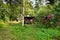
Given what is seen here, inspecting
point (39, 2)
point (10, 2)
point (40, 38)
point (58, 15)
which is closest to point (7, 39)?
point (40, 38)

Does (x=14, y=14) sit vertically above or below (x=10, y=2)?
below

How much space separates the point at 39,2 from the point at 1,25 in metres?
15.0

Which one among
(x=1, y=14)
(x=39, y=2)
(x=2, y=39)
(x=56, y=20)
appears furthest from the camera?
(x=39, y=2)

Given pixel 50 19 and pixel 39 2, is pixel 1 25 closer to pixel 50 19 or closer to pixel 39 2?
pixel 50 19

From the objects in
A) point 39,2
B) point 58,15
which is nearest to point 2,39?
point 58,15

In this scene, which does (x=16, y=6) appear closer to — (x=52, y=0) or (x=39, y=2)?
(x=39, y=2)

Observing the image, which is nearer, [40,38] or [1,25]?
[40,38]

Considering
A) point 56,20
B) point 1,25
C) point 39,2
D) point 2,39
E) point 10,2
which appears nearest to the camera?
point 2,39

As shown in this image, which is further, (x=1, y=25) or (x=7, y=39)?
(x=1, y=25)

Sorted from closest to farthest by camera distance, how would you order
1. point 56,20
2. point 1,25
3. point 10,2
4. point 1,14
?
point 1,14, point 1,25, point 56,20, point 10,2

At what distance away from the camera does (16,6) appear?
2620cm

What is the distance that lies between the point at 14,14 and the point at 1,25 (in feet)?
42.2

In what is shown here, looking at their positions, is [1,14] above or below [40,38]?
above

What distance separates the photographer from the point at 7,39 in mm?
8727
